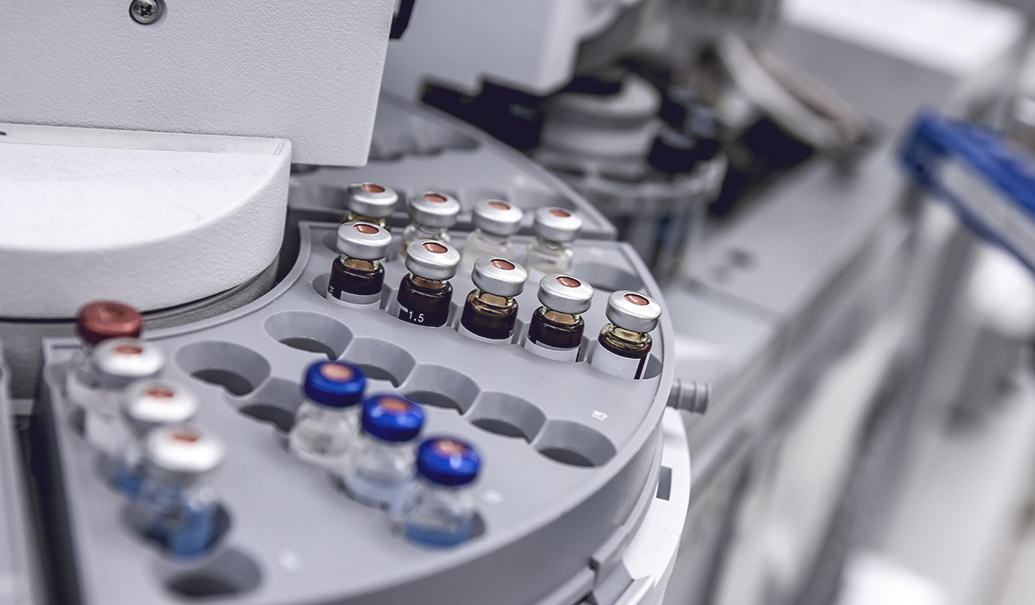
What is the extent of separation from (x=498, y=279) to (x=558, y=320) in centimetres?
4

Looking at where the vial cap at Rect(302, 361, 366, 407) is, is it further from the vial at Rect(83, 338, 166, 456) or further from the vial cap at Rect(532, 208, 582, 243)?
the vial cap at Rect(532, 208, 582, 243)

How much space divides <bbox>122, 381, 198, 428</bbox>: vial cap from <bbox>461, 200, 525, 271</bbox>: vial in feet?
0.78

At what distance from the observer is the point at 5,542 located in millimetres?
356

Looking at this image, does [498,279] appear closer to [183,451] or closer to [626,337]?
[626,337]

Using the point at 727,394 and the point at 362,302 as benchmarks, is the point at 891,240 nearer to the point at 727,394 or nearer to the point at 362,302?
the point at 727,394

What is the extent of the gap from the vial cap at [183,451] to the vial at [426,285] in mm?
178

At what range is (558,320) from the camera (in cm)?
55

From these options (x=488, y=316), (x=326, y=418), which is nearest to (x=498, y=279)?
(x=488, y=316)

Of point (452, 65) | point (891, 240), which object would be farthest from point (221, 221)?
point (891, 240)

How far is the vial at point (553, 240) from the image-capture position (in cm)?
61

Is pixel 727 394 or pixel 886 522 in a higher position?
pixel 727 394

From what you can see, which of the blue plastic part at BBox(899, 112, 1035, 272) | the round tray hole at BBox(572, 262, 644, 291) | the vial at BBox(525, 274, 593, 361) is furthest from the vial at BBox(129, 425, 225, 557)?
the blue plastic part at BBox(899, 112, 1035, 272)

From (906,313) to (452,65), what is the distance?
3.50 ft

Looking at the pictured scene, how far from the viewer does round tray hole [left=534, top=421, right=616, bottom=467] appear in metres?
0.49
